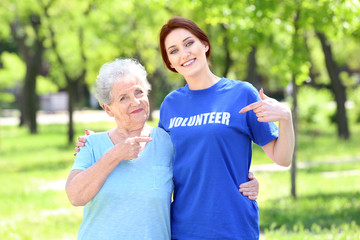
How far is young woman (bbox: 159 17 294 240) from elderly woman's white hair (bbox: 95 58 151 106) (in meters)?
0.27

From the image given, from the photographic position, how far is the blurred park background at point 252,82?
7.87m

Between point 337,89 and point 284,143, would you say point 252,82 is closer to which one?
point 337,89

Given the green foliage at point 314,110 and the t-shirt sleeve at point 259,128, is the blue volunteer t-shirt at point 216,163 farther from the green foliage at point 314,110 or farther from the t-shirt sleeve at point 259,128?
the green foliage at point 314,110

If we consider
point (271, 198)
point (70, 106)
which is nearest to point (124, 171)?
point (271, 198)

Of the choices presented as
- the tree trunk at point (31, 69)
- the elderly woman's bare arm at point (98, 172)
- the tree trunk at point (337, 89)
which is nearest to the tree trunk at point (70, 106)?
the tree trunk at point (31, 69)

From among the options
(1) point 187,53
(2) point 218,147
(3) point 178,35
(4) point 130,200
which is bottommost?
(4) point 130,200

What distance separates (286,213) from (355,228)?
1.39m

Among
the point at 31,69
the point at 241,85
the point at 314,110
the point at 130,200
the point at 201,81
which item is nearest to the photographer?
the point at 130,200

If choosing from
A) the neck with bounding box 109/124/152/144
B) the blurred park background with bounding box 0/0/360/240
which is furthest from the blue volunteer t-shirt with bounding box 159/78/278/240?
the blurred park background with bounding box 0/0/360/240

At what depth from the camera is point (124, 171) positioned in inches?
119

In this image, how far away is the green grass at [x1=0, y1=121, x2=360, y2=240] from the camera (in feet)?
23.0

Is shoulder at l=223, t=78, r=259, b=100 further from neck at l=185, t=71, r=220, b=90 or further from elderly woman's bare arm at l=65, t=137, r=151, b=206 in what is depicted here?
elderly woman's bare arm at l=65, t=137, r=151, b=206

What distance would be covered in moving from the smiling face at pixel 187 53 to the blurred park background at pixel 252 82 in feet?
10.7

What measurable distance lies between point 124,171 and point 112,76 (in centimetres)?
56
